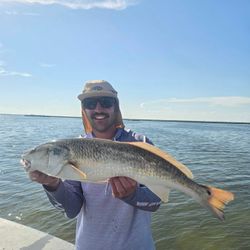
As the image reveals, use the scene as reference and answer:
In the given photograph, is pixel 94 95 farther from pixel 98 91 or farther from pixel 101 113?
pixel 101 113

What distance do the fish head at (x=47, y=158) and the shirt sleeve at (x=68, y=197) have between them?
0.30 meters

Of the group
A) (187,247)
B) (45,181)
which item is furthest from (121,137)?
(187,247)

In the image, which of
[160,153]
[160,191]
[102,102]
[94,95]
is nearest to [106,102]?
[102,102]

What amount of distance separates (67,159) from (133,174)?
1.91 ft

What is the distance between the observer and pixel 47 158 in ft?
10.5

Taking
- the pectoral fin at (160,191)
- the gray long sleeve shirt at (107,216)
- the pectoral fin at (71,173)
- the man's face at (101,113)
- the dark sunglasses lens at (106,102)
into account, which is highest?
the dark sunglasses lens at (106,102)

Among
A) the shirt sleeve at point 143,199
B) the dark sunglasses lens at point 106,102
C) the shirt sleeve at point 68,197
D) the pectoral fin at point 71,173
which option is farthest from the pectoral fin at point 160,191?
the dark sunglasses lens at point 106,102

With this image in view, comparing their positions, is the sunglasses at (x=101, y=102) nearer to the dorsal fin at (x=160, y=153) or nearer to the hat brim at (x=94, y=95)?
the hat brim at (x=94, y=95)

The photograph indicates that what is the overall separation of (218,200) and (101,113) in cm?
141

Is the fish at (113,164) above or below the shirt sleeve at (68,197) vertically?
above

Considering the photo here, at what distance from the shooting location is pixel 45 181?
3.33 meters

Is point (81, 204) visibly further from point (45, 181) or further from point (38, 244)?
point (38, 244)

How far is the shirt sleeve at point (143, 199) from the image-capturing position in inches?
130

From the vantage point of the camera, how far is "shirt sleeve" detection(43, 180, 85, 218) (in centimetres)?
346
